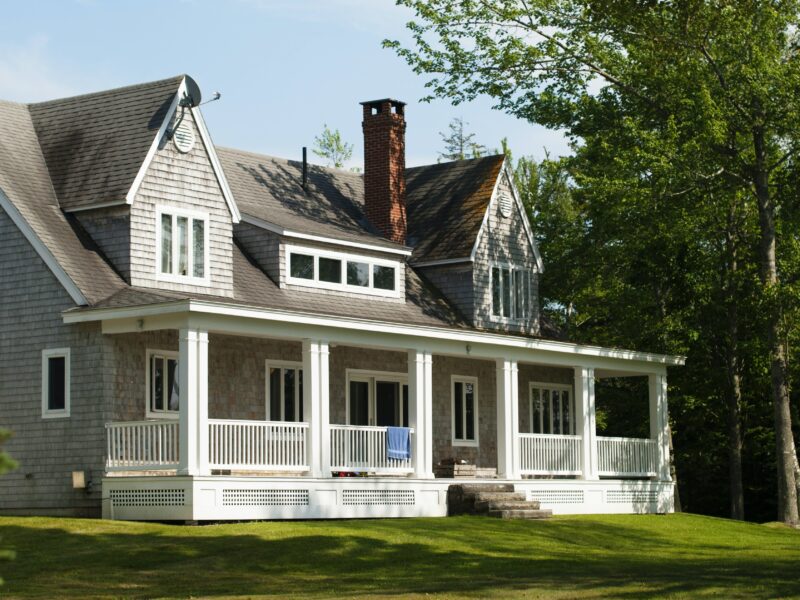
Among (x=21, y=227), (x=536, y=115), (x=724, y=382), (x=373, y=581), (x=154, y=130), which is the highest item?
(x=536, y=115)

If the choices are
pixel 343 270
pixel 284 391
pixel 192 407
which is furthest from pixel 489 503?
pixel 192 407

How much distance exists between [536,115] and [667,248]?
218 inches

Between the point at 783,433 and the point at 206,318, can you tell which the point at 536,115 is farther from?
the point at 206,318

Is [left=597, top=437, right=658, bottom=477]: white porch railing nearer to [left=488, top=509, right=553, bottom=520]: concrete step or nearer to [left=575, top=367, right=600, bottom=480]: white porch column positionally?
[left=575, top=367, right=600, bottom=480]: white porch column

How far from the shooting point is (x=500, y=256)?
35.0m

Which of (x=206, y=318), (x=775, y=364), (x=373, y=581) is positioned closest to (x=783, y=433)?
(x=775, y=364)

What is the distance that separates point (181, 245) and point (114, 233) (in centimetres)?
142

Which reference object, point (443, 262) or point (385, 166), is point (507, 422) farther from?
point (385, 166)

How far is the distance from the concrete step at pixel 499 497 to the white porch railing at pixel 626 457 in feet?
15.0

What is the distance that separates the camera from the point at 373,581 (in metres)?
18.0

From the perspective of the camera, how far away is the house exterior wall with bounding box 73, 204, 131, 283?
25.9m

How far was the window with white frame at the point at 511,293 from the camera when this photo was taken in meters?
34.7

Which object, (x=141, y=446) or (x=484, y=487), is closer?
(x=141, y=446)

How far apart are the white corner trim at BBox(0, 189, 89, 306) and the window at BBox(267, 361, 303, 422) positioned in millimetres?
4921
